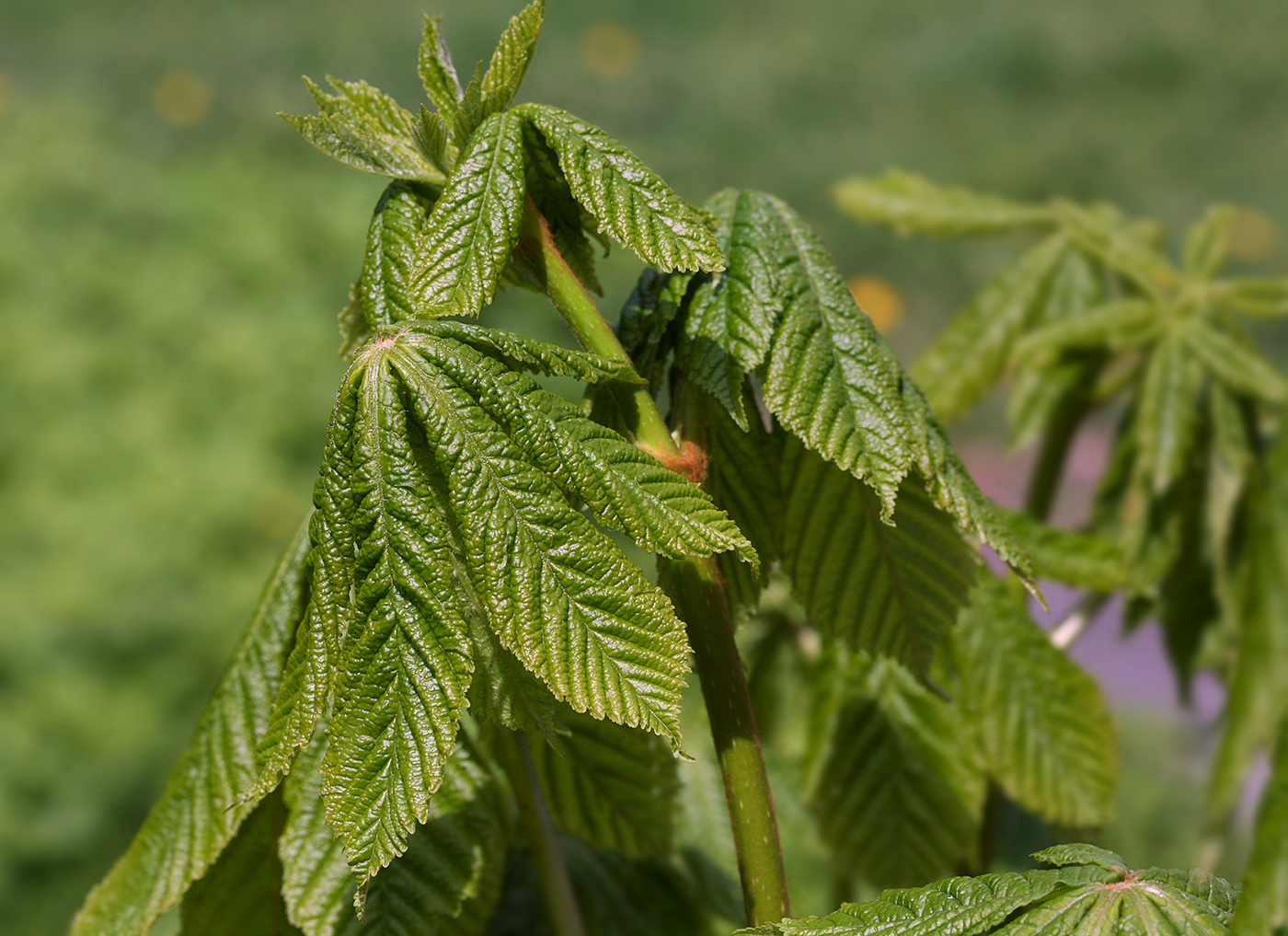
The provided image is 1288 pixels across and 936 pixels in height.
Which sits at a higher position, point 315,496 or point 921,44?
point 921,44

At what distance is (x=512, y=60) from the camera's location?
2.58 ft

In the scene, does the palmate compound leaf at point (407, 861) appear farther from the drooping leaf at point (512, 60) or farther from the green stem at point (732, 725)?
the drooping leaf at point (512, 60)

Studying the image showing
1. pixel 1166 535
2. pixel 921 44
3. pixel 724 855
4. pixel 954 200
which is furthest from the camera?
pixel 921 44

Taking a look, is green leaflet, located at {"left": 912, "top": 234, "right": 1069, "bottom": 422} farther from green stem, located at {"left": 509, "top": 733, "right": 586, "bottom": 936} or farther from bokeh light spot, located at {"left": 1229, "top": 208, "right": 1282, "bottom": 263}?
bokeh light spot, located at {"left": 1229, "top": 208, "right": 1282, "bottom": 263}

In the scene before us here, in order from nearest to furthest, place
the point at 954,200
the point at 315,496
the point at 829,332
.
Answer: the point at 315,496 → the point at 829,332 → the point at 954,200

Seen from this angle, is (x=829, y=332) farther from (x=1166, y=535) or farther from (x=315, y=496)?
(x=1166, y=535)

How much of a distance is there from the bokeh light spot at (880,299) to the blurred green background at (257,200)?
0.09 metres

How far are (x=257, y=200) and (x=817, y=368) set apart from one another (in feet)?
17.1

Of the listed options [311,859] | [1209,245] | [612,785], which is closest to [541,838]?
[612,785]

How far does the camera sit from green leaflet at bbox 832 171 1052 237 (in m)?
1.84

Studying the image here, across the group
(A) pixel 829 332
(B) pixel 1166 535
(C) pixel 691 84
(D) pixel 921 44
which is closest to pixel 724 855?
(B) pixel 1166 535

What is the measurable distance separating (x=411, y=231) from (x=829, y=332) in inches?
10.8

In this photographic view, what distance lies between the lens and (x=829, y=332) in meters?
0.85

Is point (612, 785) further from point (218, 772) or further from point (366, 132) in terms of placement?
point (366, 132)
